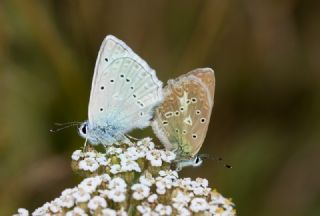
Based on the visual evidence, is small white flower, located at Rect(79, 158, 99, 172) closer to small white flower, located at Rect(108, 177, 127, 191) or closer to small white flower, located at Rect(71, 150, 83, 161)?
small white flower, located at Rect(71, 150, 83, 161)

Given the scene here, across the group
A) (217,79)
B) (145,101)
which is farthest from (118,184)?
(217,79)

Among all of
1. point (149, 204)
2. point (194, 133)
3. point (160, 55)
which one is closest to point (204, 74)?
point (194, 133)

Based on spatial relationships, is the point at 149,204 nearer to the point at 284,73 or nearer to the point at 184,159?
the point at 184,159

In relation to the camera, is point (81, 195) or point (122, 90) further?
point (122, 90)

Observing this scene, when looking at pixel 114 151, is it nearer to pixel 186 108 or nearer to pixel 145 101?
pixel 145 101

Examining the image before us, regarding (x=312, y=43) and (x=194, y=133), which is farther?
(x=312, y=43)

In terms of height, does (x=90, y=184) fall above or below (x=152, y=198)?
above
